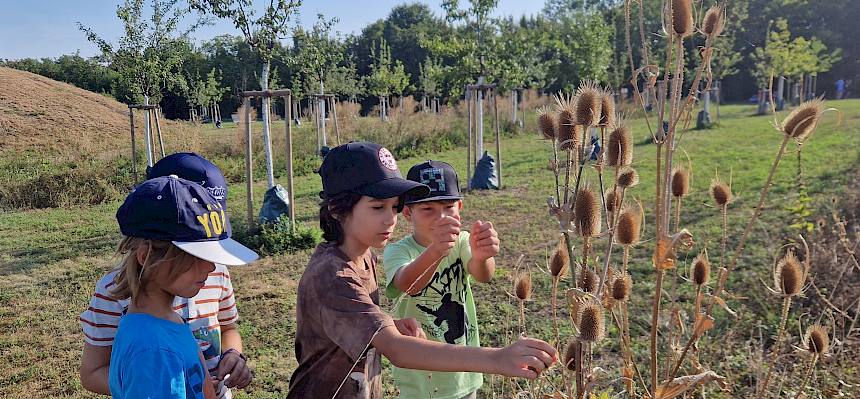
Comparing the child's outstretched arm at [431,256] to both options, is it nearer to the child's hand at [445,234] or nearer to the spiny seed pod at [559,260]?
the child's hand at [445,234]

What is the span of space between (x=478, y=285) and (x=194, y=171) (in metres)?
3.92

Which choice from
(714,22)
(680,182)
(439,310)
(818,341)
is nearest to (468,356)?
(680,182)

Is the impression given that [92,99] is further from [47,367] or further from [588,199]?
[588,199]

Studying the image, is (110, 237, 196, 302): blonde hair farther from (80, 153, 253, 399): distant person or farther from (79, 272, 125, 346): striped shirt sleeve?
(79, 272, 125, 346): striped shirt sleeve

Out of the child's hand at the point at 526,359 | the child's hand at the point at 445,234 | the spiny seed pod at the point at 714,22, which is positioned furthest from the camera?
the child's hand at the point at 445,234

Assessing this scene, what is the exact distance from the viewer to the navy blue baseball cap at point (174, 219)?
5.45ft

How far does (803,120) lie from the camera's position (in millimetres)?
1498

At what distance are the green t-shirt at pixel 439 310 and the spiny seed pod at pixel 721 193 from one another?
107cm

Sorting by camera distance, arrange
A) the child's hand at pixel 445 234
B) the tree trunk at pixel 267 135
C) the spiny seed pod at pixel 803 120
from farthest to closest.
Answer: the tree trunk at pixel 267 135, the child's hand at pixel 445 234, the spiny seed pod at pixel 803 120

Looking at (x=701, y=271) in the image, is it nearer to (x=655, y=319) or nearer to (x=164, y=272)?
(x=655, y=319)

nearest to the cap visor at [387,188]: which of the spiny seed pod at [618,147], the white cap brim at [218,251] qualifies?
the white cap brim at [218,251]

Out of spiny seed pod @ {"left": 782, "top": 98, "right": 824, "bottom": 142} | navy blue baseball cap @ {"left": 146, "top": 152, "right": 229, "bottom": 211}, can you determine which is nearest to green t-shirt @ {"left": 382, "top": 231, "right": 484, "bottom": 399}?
navy blue baseball cap @ {"left": 146, "top": 152, "right": 229, "bottom": 211}

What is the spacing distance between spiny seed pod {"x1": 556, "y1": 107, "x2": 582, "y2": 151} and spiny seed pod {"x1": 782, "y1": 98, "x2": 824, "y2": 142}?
1.79 feet

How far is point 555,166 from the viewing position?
146cm
